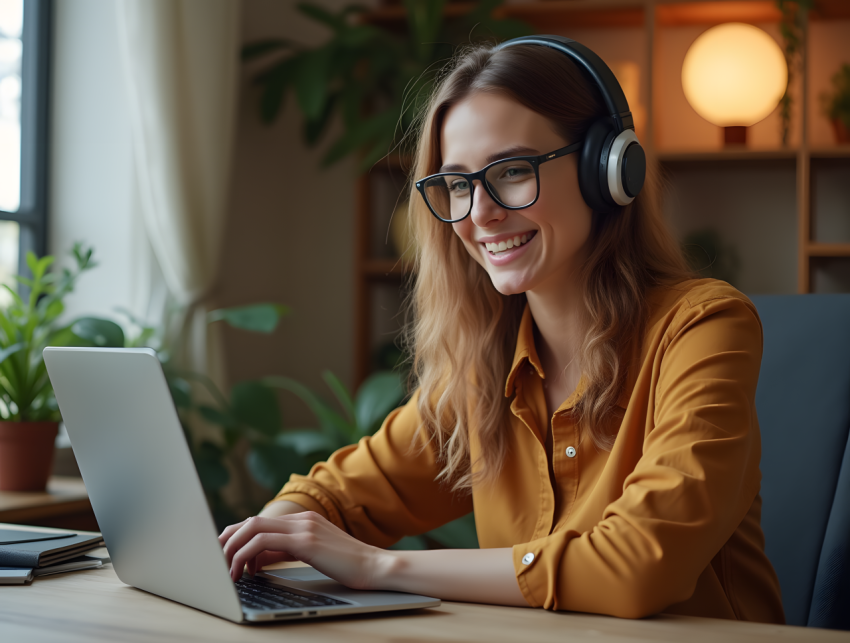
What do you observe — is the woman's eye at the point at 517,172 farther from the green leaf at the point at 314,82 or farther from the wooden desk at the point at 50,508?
the green leaf at the point at 314,82

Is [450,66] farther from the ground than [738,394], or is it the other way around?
[450,66]

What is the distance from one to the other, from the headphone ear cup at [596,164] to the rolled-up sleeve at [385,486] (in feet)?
1.35

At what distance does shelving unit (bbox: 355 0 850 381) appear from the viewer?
104 inches

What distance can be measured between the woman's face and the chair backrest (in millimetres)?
344

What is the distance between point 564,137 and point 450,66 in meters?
0.32

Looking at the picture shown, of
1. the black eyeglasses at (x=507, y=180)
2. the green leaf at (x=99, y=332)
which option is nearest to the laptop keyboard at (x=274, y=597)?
the black eyeglasses at (x=507, y=180)

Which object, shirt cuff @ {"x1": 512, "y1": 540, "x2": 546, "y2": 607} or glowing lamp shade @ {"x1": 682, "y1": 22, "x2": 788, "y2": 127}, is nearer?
shirt cuff @ {"x1": 512, "y1": 540, "x2": 546, "y2": 607}

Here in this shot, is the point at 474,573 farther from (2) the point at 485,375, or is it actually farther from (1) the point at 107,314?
(1) the point at 107,314

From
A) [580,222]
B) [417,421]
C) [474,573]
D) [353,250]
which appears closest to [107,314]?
[353,250]

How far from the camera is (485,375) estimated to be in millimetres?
1264

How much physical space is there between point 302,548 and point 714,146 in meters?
2.44

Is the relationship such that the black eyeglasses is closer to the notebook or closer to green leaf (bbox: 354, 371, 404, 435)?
the notebook

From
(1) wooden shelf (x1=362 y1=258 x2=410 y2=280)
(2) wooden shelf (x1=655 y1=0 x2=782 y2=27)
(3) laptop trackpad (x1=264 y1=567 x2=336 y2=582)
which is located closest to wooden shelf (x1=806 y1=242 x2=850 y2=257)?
(2) wooden shelf (x1=655 y1=0 x2=782 y2=27)

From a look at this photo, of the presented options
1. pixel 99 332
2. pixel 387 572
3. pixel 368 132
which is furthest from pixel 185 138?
pixel 387 572
